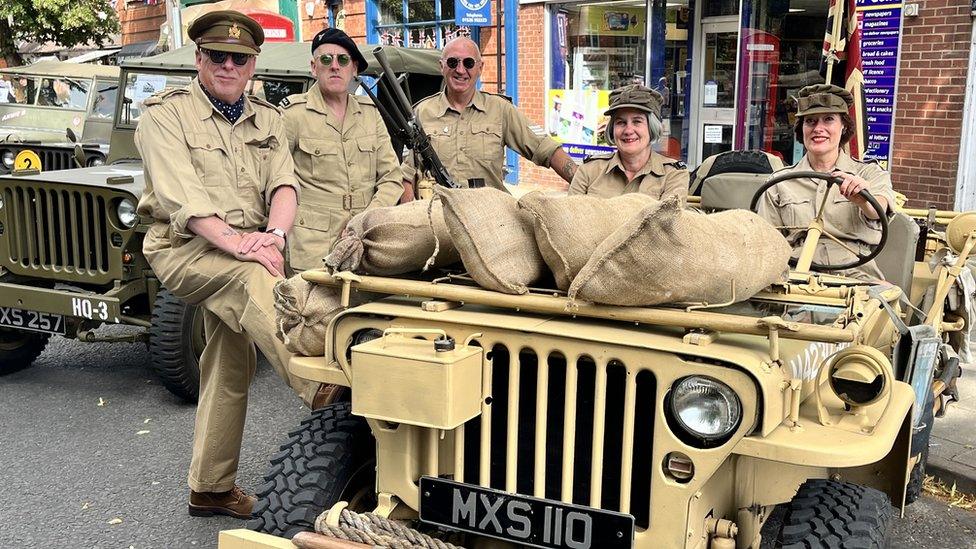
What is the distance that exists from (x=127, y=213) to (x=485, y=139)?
2036 mm

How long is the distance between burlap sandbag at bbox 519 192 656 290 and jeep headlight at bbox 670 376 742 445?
1.45 ft

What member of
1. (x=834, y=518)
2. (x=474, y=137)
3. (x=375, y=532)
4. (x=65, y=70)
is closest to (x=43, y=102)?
(x=65, y=70)

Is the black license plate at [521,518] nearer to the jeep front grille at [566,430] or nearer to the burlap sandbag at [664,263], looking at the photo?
the jeep front grille at [566,430]

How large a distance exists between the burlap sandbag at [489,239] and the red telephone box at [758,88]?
7889 mm

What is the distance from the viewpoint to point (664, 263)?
93.3 inches

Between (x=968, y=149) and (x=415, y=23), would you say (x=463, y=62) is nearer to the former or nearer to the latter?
(x=968, y=149)

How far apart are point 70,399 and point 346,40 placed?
279cm

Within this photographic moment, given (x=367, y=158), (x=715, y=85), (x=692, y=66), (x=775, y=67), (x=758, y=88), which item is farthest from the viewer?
(x=692, y=66)

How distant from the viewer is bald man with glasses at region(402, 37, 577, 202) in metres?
5.23

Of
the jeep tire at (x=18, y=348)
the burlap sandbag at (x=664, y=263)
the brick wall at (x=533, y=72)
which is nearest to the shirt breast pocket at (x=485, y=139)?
the burlap sandbag at (x=664, y=263)

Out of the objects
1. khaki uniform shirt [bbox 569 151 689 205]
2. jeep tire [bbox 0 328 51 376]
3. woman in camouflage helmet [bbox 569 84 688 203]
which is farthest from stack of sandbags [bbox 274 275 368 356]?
jeep tire [bbox 0 328 51 376]

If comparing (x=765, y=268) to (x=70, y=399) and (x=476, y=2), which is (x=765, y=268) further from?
(x=476, y=2)

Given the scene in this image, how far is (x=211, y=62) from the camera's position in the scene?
3770mm

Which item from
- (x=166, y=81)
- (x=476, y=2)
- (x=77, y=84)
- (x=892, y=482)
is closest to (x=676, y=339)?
(x=892, y=482)
